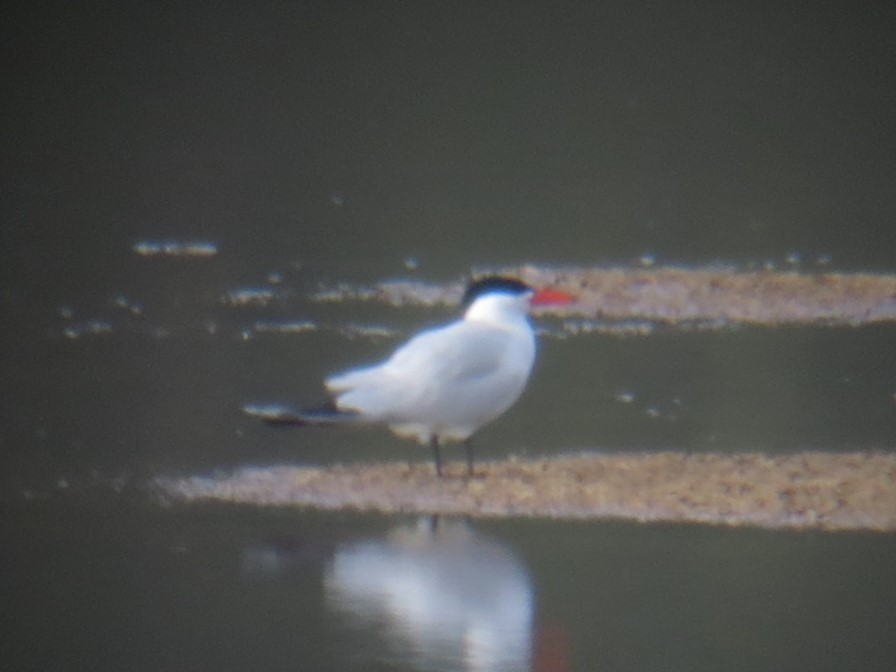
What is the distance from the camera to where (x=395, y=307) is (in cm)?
1192

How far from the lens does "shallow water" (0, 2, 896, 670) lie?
6.68m

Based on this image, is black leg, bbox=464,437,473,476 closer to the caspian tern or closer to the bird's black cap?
the caspian tern

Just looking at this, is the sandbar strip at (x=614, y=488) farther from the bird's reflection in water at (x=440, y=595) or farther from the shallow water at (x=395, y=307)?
the bird's reflection in water at (x=440, y=595)

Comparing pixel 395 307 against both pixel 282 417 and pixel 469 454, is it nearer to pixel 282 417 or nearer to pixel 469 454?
pixel 469 454

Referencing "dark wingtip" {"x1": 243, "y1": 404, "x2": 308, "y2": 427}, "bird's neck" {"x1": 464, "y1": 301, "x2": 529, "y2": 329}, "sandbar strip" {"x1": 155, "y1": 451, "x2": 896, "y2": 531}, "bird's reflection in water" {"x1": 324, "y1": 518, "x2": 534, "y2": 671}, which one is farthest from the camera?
"bird's neck" {"x1": 464, "y1": 301, "x2": 529, "y2": 329}

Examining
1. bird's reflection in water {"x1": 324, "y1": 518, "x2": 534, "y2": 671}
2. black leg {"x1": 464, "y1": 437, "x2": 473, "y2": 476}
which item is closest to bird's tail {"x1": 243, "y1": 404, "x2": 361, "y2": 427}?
black leg {"x1": 464, "y1": 437, "x2": 473, "y2": 476}

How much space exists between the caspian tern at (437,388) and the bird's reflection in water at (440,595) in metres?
0.91

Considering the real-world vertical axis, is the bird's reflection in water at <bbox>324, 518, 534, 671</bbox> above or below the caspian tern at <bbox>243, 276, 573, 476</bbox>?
below

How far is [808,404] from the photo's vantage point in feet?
32.3

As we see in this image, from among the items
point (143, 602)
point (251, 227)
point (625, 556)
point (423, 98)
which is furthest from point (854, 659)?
point (423, 98)

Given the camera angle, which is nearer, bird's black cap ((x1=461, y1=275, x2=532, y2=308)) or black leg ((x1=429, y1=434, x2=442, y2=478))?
black leg ((x1=429, y1=434, x2=442, y2=478))

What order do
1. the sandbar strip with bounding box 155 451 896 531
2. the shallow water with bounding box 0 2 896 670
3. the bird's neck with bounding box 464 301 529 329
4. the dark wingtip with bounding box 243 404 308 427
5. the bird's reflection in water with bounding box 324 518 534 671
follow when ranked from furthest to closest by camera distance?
the bird's neck with bounding box 464 301 529 329 < the dark wingtip with bounding box 243 404 308 427 < the sandbar strip with bounding box 155 451 896 531 < the shallow water with bounding box 0 2 896 670 < the bird's reflection in water with bounding box 324 518 534 671

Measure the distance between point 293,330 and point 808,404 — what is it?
9.16 ft

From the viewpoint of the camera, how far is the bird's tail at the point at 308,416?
27.9 ft
